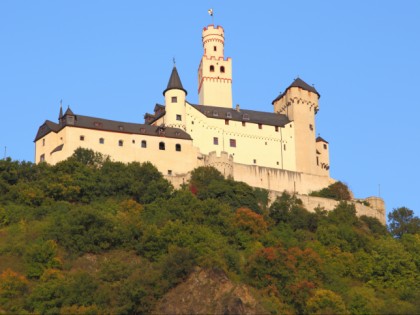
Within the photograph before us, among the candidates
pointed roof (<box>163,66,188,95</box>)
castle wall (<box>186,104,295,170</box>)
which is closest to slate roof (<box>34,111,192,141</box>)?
A: castle wall (<box>186,104,295,170</box>)

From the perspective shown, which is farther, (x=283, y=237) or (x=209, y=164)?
(x=209, y=164)

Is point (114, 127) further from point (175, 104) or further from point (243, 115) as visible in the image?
point (243, 115)

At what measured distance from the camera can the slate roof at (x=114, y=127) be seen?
260ft

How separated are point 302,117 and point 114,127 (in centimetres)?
1713

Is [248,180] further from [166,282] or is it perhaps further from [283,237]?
[166,282]

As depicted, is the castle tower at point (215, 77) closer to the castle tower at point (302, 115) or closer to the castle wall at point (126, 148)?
the castle tower at point (302, 115)

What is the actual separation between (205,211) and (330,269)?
9.78m

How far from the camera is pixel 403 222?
82.2 meters

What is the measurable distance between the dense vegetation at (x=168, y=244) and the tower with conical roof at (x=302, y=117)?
6.62 metres

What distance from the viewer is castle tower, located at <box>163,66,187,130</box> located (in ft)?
273

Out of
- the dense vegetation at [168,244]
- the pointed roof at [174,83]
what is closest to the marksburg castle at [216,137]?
the pointed roof at [174,83]

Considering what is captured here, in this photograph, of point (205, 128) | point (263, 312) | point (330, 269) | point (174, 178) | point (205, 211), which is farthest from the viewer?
point (205, 128)

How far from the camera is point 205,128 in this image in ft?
276

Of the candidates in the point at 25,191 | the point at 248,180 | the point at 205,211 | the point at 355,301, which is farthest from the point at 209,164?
the point at 355,301
